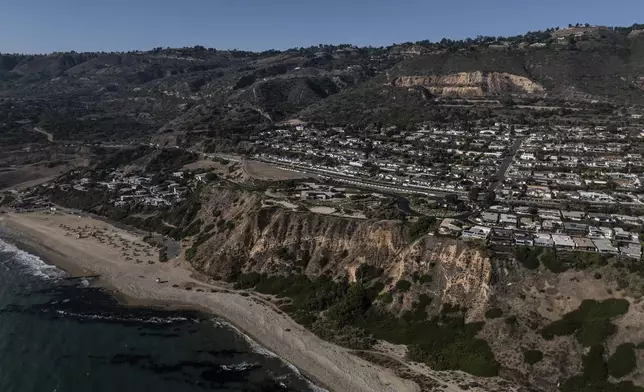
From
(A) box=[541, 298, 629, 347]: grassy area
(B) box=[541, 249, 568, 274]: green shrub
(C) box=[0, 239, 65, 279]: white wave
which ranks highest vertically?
(B) box=[541, 249, 568, 274]: green shrub

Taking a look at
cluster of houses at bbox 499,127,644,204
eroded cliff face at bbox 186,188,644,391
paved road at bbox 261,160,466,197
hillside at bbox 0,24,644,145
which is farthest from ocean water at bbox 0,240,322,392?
hillside at bbox 0,24,644,145

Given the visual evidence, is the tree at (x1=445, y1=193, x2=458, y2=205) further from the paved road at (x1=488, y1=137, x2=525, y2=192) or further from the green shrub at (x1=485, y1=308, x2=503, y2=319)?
the green shrub at (x1=485, y1=308, x2=503, y2=319)

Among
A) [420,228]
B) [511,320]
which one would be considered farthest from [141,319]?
[511,320]

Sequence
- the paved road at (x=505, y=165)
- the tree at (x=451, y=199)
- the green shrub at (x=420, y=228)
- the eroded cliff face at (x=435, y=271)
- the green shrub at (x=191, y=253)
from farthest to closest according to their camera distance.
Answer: the paved road at (x=505, y=165)
the green shrub at (x=191, y=253)
the tree at (x=451, y=199)
the green shrub at (x=420, y=228)
the eroded cliff face at (x=435, y=271)

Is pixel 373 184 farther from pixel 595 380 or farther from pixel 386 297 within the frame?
pixel 595 380

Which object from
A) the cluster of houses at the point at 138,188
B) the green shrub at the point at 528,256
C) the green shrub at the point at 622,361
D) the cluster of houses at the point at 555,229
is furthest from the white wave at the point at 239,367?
the cluster of houses at the point at 138,188

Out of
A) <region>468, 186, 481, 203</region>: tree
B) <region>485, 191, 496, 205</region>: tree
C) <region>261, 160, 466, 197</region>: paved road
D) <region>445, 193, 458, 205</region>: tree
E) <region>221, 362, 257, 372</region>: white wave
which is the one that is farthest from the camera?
<region>261, 160, 466, 197</region>: paved road

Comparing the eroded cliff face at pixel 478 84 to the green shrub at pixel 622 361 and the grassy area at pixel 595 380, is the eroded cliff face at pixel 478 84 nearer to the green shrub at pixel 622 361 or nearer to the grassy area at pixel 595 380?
the green shrub at pixel 622 361
